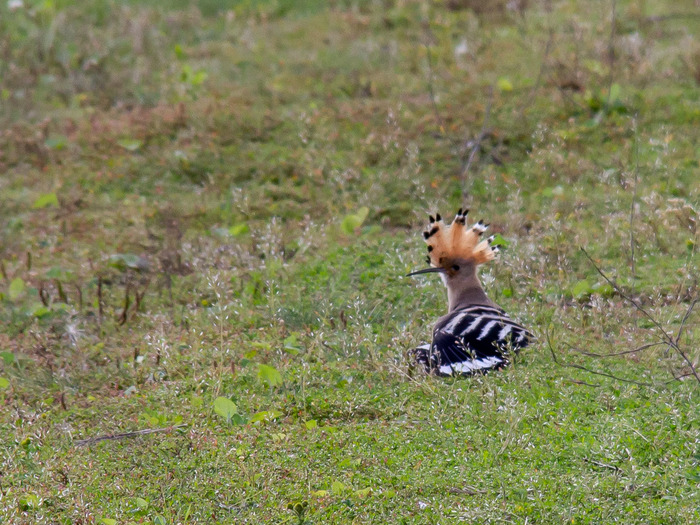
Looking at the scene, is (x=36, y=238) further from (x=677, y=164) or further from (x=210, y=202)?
(x=677, y=164)

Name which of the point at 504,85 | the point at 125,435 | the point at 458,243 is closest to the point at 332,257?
the point at 458,243

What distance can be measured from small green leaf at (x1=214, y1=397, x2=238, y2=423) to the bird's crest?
1811mm

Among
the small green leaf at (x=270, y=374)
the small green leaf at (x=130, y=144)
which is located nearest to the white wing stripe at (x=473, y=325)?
the small green leaf at (x=270, y=374)

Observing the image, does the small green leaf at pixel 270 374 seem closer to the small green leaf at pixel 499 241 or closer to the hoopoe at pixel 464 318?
the hoopoe at pixel 464 318

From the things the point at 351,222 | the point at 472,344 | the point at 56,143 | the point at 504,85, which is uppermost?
the point at 504,85

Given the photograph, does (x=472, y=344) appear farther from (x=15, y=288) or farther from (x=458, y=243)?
(x=15, y=288)

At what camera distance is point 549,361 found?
192 inches

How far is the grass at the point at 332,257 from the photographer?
4.05 meters

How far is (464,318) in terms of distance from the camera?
5.09 m

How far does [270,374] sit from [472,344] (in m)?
1.05

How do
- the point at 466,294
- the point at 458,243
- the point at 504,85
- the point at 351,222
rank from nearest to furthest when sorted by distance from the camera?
1. the point at 466,294
2. the point at 458,243
3. the point at 351,222
4. the point at 504,85

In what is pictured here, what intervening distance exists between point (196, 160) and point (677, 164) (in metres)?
3.86

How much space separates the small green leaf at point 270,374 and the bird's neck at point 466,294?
4.06ft

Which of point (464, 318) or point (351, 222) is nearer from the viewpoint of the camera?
point (464, 318)
